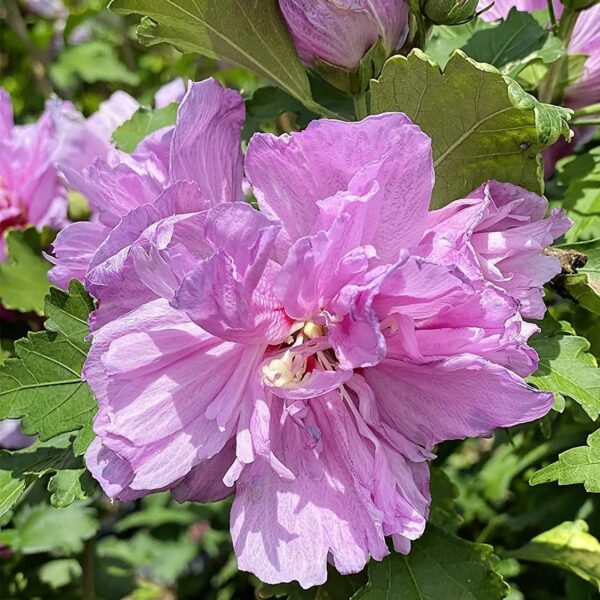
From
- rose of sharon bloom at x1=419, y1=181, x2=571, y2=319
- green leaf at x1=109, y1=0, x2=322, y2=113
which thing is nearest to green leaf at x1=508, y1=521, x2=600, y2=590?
rose of sharon bloom at x1=419, y1=181, x2=571, y2=319

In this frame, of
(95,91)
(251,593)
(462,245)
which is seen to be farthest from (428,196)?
(95,91)

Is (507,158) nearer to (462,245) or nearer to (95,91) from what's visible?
(462,245)

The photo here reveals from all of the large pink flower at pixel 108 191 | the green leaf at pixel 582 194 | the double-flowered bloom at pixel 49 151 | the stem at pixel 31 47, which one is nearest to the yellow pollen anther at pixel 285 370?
→ the large pink flower at pixel 108 191

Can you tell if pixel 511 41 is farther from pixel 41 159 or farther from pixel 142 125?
pixel 41 159

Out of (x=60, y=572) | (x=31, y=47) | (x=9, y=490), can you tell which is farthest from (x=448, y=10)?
(x=31, y=47)

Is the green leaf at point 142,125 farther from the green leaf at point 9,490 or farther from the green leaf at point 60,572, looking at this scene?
the green leaf at point 60,572
